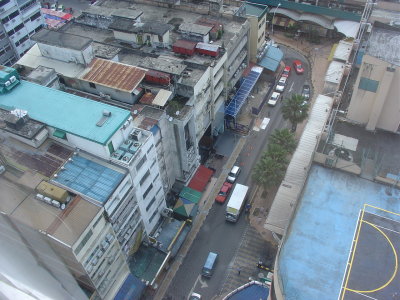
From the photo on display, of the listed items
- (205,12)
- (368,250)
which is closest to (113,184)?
(368,250)

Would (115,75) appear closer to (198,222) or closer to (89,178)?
(89,178)

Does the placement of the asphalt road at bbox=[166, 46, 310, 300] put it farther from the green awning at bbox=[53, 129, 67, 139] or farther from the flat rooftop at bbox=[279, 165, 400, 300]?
the green awning at bbox=[53, 129, 67, 139]

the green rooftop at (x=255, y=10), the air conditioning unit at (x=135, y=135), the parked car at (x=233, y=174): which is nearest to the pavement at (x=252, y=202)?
the parked car at (x=233, y=174)

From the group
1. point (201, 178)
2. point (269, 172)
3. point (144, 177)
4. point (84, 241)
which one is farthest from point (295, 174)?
point (84, 241)

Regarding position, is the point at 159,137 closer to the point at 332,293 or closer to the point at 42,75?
the point at 42,75

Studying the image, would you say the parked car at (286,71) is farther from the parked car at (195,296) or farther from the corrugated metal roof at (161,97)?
the parked car at (195,296)

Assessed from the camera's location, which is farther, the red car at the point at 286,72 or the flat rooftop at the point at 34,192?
the red car at the point at 286,72

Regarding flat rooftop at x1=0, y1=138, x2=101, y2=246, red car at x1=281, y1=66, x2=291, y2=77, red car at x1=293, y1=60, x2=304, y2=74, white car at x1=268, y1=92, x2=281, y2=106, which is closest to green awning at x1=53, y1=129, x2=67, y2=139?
flat rooftop at x1=0, y1=138, x2=101, y2=246
